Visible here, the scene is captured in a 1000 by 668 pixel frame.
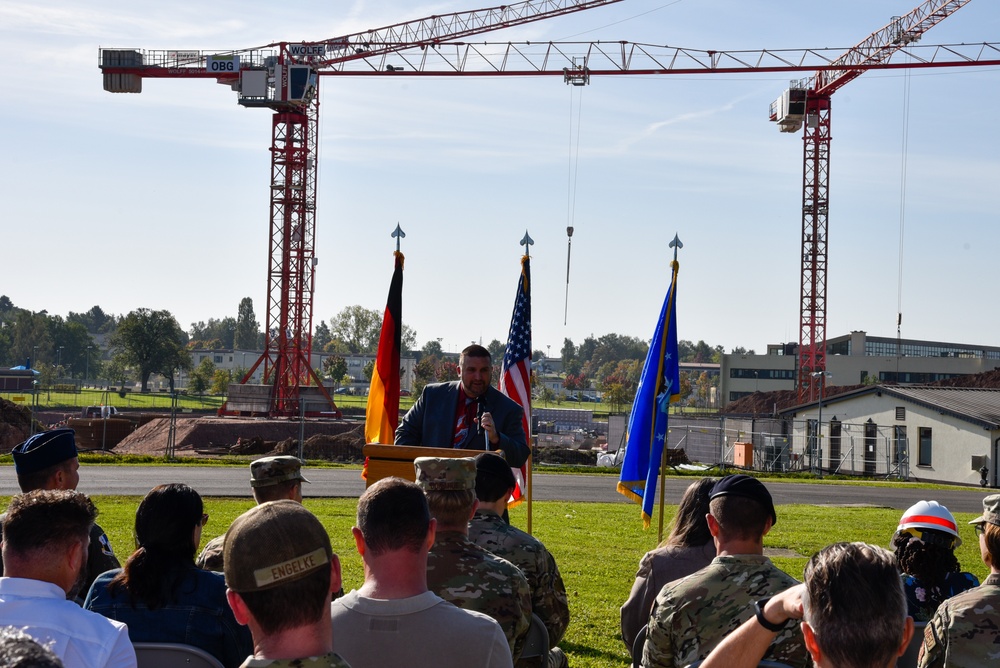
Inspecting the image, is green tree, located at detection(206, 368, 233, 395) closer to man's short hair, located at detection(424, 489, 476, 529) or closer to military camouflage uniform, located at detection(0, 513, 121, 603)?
military camouflage uniform, located at detection(0, 513, 121, 603)

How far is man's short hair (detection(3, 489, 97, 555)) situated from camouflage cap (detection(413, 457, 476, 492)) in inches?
57.5

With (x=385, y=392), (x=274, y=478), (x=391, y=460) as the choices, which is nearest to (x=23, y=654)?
(x=274, y=478)

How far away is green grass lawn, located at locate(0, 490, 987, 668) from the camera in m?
10.4

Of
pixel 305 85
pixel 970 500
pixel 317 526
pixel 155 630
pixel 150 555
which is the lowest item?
pixel 970 500

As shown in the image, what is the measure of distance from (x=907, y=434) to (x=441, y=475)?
144 feet

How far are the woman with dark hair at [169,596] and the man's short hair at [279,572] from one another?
1834mm

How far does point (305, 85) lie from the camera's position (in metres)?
64.4

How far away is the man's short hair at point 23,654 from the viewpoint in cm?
204

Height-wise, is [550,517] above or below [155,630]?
below

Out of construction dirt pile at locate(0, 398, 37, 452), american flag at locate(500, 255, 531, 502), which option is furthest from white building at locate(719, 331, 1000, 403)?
american flag at locate(500, 255, 531, 502)

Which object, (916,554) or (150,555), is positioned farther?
(916,554)

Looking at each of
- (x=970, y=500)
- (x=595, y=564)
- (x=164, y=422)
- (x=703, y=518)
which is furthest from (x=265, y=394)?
(x=703, y=518)

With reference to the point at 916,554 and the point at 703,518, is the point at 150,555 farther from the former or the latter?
the point at 916,554

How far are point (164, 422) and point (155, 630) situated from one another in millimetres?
48257
